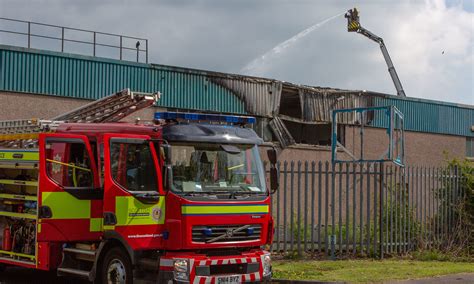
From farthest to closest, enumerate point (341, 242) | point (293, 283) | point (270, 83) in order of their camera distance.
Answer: point (270, 83), point (341, 242), point (293, 283)

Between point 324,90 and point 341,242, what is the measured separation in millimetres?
13592

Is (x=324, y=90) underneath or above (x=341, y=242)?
above

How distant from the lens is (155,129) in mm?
9414

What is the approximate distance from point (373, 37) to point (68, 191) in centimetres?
2918

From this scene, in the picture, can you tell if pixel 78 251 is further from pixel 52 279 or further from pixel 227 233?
pixel 52 279

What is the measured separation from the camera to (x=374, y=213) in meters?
14.8

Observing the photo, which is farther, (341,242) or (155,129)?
(341,242)

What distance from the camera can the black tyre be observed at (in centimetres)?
919

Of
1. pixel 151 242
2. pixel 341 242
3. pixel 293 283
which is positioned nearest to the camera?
pixel 151 242

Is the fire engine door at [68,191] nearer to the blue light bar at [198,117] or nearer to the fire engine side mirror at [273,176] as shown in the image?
the blue light bar at [198,117]

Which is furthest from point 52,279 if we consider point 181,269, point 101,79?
point 101,79

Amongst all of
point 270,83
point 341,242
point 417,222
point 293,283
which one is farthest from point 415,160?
point 293,283

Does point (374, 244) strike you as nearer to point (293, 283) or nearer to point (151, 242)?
point (293, 283)

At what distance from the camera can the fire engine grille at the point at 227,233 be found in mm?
9055
